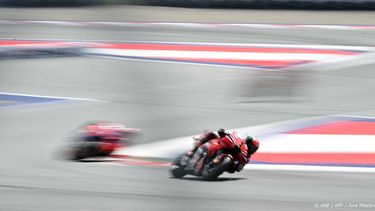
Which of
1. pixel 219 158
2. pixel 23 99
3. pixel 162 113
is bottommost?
pixel 23 99

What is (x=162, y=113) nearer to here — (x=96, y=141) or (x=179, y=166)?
(x=179, y=166)

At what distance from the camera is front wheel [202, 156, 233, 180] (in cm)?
510

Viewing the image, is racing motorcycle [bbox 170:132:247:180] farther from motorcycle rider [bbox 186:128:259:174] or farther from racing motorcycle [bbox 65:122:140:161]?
racing motorcycle [bbox 65:122:140:161]

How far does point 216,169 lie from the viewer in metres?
5.15

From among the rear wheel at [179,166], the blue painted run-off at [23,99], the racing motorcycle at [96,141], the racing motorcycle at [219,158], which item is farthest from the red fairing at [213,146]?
the blue painted run-off at [23,99]

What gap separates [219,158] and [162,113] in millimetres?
1752

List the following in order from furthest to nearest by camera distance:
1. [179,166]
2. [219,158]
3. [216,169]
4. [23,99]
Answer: [23,99] → [219,158] → [216,169] → [179,166]

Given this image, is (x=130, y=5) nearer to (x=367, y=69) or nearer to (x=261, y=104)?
(x=261, y=104)

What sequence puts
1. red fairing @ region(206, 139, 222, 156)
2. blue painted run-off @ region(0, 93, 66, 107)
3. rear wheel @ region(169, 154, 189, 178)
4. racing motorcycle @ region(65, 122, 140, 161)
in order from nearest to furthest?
rear wheel @ region(169, 154, 189, 178) → red fairing @ region(206, 139, 222, 156) → racing motorcycle @ region(65, 122, 140, 161) → blue painted run-off @ region(0, 93, 66, 107)

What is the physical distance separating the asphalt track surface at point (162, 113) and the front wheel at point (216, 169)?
0.23ft

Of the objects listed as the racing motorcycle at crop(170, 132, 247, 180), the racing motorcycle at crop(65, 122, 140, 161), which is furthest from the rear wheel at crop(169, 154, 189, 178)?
the racing motorcycle at crop(65, 122, 140, 161)

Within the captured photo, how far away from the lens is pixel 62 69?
10.3m

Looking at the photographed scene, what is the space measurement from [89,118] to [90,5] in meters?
4.44

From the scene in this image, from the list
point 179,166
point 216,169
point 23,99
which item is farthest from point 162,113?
point 23,99
